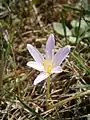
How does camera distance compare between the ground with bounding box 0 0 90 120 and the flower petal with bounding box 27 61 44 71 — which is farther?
the ground with bounding box 0 0 90 120

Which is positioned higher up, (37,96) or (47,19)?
(47,19)

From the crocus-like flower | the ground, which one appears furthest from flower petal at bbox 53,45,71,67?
the ground

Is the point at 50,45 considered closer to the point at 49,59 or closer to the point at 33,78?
the point at 49,59

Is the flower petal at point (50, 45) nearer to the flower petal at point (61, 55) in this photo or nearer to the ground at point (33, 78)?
the flower petal at point (61, 55)

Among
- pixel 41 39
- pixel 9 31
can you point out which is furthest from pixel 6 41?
pixel 41 39

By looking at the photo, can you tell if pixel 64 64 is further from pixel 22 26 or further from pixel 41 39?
pixel 22 26

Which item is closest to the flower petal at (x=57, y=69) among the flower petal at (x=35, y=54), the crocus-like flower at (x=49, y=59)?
the crocus-like flower at (x=49, y=59)

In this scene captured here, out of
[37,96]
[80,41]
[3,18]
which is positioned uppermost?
[3,18]

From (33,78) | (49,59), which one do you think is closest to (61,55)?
(49,59)

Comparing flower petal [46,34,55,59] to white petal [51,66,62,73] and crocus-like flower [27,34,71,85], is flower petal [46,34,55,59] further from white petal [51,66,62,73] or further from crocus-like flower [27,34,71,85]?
white petal [51,66,62,73]

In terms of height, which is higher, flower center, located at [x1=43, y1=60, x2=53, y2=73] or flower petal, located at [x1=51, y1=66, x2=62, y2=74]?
flower center, located at [x1=43, y1=60, x2=53, y2=73]

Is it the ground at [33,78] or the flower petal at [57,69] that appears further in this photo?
the ground at [33,78]
